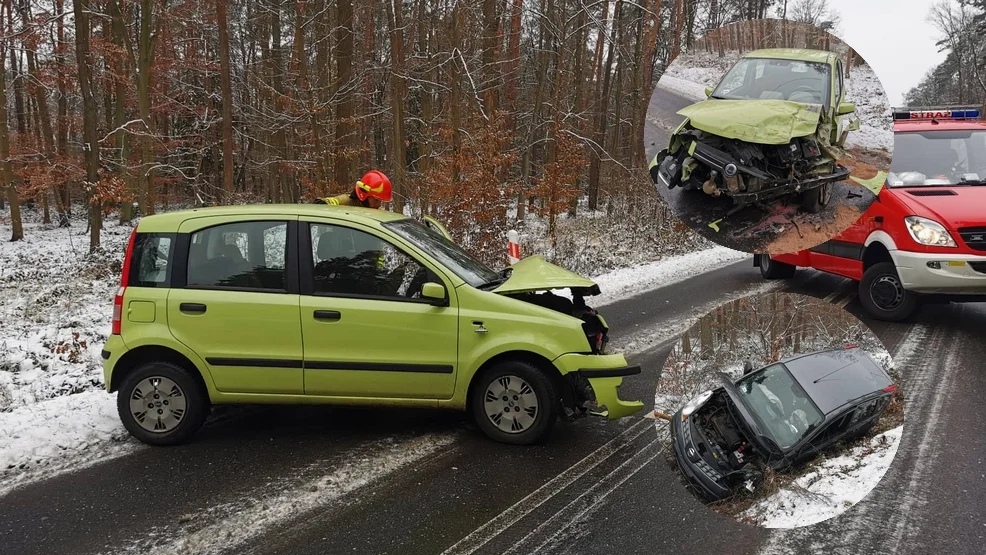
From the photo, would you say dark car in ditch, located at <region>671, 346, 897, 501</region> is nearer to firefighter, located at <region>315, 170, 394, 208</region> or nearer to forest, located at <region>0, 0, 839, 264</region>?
firefighter, located at <region>315, 170, 394, 208</region>

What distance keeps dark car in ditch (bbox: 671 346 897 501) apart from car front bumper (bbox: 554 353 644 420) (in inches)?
85.1

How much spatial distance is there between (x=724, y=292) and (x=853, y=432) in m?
8.31

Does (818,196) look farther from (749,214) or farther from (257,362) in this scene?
(257,362)

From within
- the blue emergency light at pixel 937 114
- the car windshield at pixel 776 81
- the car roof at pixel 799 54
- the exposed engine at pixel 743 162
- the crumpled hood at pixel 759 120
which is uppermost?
the blue emergency light at pixel 937 114

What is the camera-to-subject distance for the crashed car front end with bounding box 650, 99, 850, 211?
2.42 m

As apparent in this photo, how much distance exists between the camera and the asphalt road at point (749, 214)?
2.68 m

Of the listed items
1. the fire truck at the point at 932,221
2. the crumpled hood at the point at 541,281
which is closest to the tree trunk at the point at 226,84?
the crumpled hood at the point at 541,281

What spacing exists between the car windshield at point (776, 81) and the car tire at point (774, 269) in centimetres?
674

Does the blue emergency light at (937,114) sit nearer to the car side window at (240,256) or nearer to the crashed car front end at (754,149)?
the crashed car front end at (754,149)

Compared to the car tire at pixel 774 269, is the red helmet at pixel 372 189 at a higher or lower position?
higher

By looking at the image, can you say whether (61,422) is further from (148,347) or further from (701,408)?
(701,408)

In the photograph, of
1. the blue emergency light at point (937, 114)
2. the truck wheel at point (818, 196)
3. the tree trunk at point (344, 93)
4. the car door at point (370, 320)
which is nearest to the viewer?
the truck wheel at point (818, 196)

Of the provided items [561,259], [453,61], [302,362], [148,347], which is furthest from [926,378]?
[453,61]

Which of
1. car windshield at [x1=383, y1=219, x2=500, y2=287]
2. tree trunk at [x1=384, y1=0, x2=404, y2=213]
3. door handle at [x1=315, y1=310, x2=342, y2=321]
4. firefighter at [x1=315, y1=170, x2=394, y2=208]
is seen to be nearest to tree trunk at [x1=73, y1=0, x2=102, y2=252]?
tree trunk at [x1=384, y1=0, x2=404, y2=213]
